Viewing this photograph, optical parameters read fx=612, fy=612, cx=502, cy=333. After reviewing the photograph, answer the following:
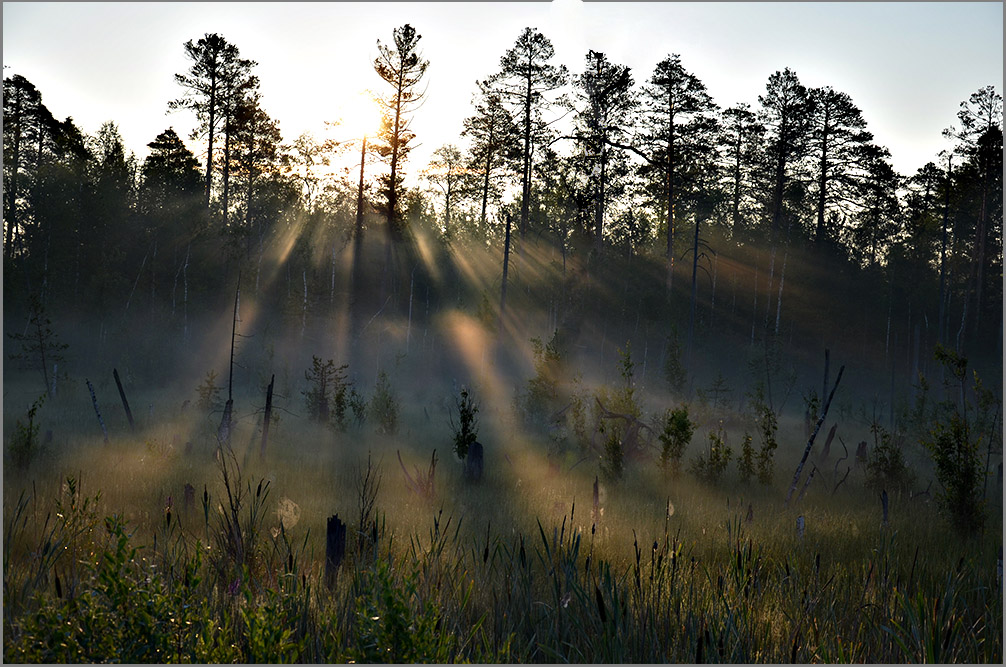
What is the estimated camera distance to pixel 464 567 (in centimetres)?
460

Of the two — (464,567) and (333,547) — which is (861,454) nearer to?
(464,567)

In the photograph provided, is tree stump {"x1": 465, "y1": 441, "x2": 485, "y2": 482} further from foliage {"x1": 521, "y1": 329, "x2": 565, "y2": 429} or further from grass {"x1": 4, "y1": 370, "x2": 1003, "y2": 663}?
foliage {"x1": 521, "y1": 329, "x2": 565, "y2": 429}

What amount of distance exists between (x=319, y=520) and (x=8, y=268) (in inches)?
1043

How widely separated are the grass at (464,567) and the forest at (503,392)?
44mm

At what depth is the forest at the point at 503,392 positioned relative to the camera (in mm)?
3539

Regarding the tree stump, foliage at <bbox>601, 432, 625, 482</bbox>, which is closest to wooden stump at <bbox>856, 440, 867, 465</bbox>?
foliage at <bbox>601, 432, 625, 482</bbox>

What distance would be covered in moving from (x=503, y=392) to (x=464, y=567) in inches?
653

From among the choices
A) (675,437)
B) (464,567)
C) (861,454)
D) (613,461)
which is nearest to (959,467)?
(675,437)

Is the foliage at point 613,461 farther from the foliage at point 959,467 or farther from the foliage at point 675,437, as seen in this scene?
the foliage at point 959,467

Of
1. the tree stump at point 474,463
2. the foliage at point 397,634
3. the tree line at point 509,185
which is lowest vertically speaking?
the tree stump at point 474,463

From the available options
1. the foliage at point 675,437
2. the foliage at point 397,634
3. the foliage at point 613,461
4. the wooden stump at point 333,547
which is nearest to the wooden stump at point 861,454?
the foliage at point 675,437

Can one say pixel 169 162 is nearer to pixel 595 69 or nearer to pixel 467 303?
pixel 467 303

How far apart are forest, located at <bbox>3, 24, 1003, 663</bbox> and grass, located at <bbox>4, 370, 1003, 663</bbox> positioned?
1.7 inches

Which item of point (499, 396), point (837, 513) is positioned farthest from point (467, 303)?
point (837, 513)
